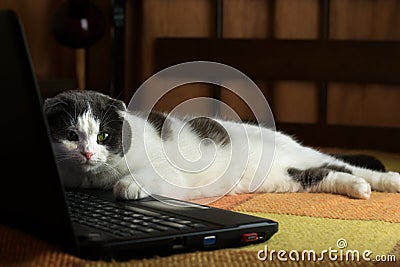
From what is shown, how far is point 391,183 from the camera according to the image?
1503mm

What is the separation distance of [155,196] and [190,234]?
30 cm

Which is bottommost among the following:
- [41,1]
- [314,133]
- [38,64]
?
[314,133]

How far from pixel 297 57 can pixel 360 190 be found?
1073 mm

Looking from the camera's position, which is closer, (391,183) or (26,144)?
(26,144)

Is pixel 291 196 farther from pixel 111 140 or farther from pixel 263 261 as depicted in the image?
pixel 263 261

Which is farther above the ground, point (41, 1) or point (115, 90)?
point (41, 1)

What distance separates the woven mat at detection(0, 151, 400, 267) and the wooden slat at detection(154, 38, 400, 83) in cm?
104

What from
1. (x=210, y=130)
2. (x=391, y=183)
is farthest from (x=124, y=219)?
(x=391, y=183)

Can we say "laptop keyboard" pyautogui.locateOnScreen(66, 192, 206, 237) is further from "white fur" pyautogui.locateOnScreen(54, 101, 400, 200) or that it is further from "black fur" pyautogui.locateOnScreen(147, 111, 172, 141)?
"black fur" pyautogui.locateOnScreen(147, 111, 172, 141)

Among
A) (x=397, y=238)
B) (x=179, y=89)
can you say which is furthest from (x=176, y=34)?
(x=397, y=238)

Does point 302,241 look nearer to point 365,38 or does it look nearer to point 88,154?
point 88,154

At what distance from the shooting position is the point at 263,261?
2.83 ft

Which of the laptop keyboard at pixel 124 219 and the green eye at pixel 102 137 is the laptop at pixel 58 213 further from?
the green eye at pixel 102 137

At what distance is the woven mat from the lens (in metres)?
0.85
